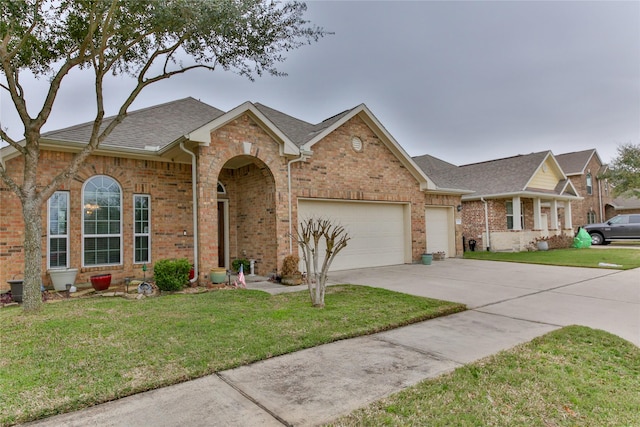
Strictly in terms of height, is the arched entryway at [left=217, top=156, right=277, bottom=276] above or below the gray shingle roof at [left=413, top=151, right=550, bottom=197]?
below

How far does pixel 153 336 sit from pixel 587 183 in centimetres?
3529

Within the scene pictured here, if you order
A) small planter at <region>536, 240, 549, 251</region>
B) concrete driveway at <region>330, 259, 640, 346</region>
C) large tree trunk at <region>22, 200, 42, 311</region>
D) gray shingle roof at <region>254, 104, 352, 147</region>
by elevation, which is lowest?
concrete driveway at <region>330, 259, 640, 346</region>

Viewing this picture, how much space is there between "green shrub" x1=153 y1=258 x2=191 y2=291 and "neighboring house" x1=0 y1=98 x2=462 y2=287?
544 millimetres

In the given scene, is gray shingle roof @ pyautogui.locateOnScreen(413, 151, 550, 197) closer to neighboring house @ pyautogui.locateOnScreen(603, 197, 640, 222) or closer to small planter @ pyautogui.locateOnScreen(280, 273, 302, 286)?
small planter @ pyautogui.locateOnScreen(280, 273, 302, 286)

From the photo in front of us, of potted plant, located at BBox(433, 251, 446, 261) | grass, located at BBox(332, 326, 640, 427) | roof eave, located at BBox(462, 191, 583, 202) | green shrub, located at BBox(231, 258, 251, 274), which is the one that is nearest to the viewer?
grass, located at BBox(332, 326, 640, 427)

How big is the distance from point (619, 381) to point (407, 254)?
33.8 feet

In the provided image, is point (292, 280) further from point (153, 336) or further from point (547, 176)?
point (547, 176)

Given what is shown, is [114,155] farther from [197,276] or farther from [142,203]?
[197,276]

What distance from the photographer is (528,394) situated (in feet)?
10.6

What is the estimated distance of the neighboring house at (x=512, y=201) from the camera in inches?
750

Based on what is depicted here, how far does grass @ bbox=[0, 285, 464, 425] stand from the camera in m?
3.40

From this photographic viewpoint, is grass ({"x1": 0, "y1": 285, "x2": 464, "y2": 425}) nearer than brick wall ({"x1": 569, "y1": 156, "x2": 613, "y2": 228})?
Yes

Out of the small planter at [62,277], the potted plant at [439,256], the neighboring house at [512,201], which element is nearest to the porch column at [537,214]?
the neighboring house at [512,201]

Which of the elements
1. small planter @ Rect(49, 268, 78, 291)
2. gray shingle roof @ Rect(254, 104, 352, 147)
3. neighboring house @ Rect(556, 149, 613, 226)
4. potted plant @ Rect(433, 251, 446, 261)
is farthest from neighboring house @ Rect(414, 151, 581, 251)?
small planter @ Rect(49, 268, 78, 291)
